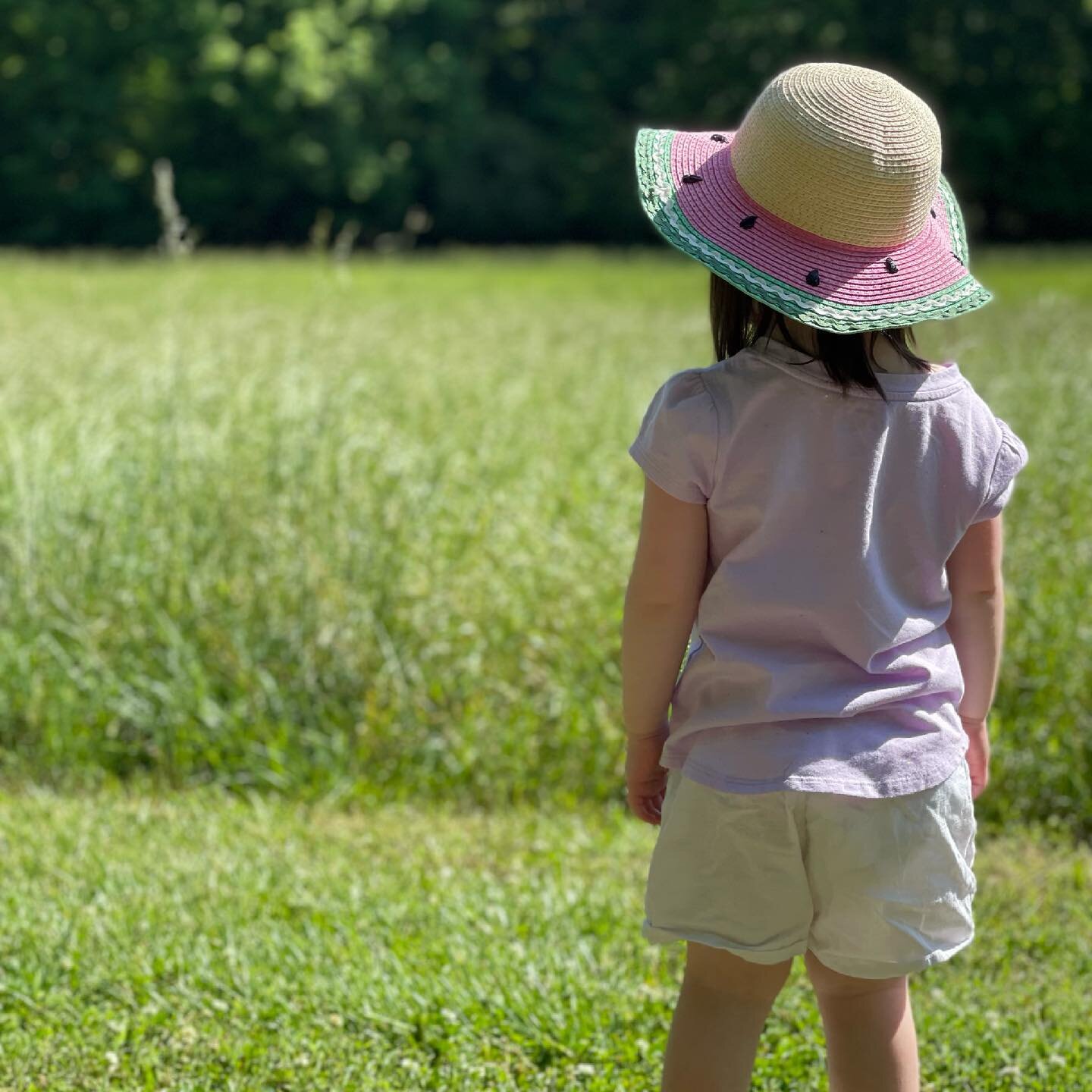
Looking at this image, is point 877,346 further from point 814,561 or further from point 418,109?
point 418,109

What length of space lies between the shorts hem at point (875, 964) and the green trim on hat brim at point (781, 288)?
815mm

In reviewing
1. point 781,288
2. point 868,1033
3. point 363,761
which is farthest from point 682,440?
point 363,761

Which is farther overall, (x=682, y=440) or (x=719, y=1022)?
(x=719, y=1022)

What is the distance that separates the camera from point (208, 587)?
444 cm

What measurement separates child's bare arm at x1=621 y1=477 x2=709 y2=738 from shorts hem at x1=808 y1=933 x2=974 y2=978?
0.38 metres

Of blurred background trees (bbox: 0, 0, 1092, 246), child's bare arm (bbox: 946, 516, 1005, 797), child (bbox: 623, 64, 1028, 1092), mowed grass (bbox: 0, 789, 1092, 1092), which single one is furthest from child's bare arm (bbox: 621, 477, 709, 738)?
blurred background trees (bbox: 0, 0, 1092, 246)

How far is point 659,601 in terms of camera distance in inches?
75.4

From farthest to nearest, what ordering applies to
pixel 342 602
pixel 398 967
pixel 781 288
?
1. pixel 342 602
2. pixel 398 967
3. pixel 781 288

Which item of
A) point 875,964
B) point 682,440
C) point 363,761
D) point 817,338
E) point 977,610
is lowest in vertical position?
point 363,761

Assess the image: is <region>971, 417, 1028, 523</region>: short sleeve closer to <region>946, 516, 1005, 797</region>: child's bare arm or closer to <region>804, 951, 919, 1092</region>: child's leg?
<region>946, 516, 1005, 797</region>: child's bare arm

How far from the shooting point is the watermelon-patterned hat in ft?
5.89

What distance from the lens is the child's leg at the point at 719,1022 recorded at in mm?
1950

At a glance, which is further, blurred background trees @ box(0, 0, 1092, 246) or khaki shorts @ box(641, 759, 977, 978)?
blurred background trees @ box(0, 0, 1092, 246)

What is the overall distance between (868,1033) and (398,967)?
1206mm
